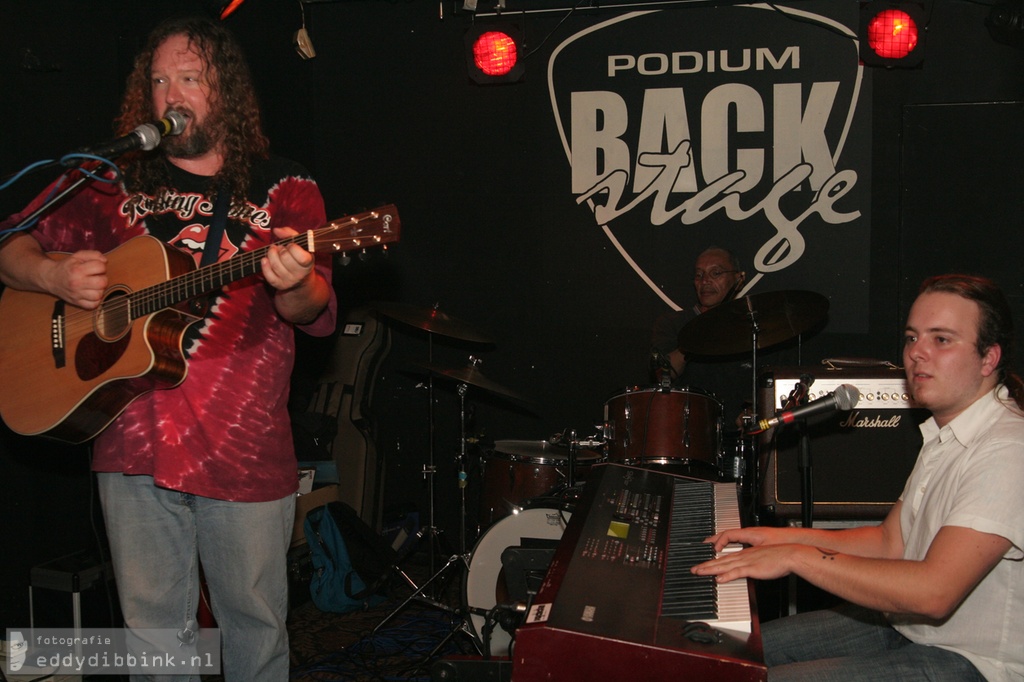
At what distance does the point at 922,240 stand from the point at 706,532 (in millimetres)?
3594

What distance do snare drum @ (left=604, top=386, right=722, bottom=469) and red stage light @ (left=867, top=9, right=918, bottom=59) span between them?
7.64ft

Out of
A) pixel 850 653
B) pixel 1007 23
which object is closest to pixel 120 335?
pixel 850 653

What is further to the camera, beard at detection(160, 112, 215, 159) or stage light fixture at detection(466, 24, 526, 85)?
stage light fixture at detection(466, 24, 526, 85)

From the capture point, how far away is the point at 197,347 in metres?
2.27

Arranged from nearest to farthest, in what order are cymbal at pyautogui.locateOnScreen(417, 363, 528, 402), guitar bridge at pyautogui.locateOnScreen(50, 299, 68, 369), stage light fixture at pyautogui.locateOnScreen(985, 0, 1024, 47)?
1. guitar bridge at pyautogui.locateOnScreen(50, 299, 68, 369)
2. cymbal at pyautogui.locateOnScreen(417, 363, 528, 402)
3. stage light fixture at pyautogui.locateOnScreen(985, 0, 1024, 47)

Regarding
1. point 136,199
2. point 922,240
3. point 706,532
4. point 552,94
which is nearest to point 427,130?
point 552,94

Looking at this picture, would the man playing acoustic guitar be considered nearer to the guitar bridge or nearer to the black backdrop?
the guitar bridge

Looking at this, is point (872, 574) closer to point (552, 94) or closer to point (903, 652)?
point (903, 652)

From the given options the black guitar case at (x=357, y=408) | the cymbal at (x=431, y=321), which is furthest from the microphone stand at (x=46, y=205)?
the black guitar case at (x=357, y=408)

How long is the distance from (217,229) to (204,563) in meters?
0.86

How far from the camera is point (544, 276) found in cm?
570

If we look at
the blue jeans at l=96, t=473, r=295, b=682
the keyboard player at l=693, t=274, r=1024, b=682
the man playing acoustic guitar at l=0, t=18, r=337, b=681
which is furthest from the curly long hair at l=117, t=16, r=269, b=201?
the keyboard player at l=693, t=274, r=1024, b=682

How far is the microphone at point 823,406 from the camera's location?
245 centimetres

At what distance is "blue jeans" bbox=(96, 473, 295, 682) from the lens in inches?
87.0
